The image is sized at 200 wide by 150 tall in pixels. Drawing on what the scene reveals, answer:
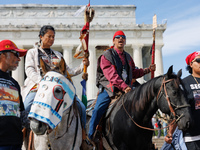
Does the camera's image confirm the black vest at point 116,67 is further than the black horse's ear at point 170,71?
Yes

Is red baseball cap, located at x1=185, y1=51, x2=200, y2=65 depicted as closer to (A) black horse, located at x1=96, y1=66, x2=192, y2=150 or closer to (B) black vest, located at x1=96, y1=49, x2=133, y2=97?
(A) black horse, located at x1=96, y1=66, x2=192, y2=150

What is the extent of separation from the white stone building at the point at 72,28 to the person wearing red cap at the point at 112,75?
3752 cm

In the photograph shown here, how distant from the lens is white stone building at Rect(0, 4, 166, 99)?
4562cm

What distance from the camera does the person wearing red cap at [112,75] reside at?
248 inches

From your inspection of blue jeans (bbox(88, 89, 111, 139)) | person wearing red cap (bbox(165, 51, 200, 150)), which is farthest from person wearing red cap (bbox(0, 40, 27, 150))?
person wearing red cap (bbox(165, 51, 200, 150))

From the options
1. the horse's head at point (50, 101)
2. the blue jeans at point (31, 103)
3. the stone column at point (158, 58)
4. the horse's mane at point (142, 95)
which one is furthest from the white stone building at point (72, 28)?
the horse's head at point (50, 101)

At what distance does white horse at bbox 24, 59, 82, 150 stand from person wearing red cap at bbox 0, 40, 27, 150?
14.4 inches

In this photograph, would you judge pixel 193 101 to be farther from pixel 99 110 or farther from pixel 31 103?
pixel 31 103

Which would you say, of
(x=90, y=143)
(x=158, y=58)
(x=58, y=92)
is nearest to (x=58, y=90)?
(x=58, y=92)

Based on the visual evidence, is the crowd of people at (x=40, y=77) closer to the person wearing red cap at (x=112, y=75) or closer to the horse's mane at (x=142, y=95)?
the person wearing red cap at (x=112, y=75)

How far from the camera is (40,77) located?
5.31 m

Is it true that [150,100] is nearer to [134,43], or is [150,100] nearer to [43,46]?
[43,46]

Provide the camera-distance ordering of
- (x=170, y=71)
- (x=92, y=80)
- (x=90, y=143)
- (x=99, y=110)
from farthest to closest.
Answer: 1. (x=92, y=80)
2. (x=99, y=110)
3. (x=90, y=143)
4. (x=170, y=71)

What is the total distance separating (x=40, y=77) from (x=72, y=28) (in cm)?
4113
